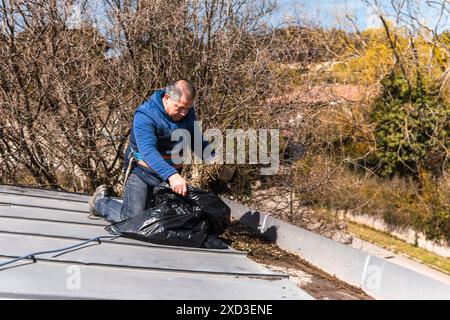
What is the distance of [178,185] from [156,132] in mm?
648

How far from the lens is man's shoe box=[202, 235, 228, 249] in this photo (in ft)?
14.3

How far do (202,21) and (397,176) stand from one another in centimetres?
1069

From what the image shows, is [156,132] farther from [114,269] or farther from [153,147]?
[114,269]

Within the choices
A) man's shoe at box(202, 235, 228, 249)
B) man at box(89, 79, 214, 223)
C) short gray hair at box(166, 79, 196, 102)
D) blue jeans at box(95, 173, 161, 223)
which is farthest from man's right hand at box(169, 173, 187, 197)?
short gray hair at box(166, 79, 196, 102)

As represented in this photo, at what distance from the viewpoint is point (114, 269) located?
11.0ft

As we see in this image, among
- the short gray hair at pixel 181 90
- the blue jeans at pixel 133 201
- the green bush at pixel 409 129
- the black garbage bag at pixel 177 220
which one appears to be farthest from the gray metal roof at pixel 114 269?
the green bush at pixel 409 129

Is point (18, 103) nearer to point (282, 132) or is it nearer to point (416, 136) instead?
point (282, 132)

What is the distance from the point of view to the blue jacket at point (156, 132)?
430 cm

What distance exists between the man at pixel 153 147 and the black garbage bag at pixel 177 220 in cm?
18

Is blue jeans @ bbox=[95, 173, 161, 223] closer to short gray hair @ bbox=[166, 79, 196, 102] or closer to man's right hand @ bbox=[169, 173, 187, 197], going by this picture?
man's right hand @ bbox=[169, 173, 187, 197]
